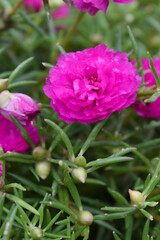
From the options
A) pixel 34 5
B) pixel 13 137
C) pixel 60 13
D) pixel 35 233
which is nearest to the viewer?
pixel 35 233

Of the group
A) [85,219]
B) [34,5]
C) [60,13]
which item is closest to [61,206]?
[85,219]

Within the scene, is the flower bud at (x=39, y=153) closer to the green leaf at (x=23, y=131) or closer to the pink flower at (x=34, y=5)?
the green leaf at (x=23, y=131)

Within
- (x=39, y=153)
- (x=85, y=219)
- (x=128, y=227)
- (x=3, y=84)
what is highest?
(x=3, y=84)

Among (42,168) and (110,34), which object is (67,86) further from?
(110,34)

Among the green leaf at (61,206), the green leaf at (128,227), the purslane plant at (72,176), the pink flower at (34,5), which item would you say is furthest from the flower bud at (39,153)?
the pink flower at (34,5)

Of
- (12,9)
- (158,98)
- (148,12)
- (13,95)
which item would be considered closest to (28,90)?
(12,9)

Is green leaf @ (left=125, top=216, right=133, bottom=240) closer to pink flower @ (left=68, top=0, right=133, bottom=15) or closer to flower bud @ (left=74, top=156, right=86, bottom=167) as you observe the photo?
flower bud @ (left=74, top=156, right=86, bottom=167)

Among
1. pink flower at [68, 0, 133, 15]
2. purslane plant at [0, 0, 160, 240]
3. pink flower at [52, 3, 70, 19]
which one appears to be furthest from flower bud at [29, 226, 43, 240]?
pink flower at [52, 3, 70, 19]

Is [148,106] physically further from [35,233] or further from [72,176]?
[35,233]
